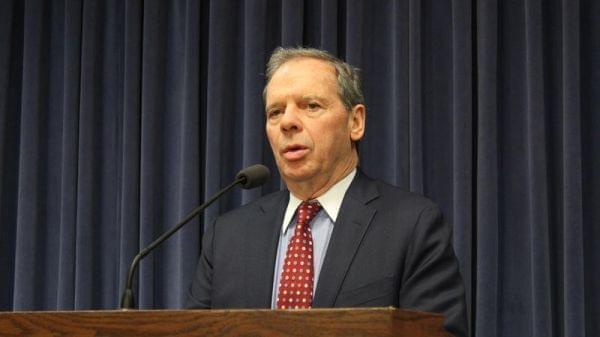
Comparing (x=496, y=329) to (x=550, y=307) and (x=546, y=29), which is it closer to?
(x=550, y=307)

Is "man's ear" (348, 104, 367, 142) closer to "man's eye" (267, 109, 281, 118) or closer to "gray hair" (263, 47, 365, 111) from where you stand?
"gray hair" (263, 47, 365, 111)

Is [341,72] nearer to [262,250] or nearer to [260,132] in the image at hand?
[262,250]

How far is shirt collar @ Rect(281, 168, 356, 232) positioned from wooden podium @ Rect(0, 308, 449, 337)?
0.96m

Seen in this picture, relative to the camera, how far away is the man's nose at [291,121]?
2621 mm

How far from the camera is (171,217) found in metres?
3.58

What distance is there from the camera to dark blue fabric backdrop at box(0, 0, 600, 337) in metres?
3.17

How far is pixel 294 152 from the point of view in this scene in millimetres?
2643

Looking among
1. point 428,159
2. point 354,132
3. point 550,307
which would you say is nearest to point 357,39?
point 428,159

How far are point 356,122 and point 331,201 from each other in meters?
0.30

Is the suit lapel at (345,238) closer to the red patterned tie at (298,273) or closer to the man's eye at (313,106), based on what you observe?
the red patterned tie at (298,273)

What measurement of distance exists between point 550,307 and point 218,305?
3.94 ft

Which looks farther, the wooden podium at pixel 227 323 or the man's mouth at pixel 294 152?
the man's mouth at pixel 294 152

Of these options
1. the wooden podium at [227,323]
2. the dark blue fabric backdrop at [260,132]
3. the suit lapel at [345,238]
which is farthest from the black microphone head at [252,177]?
the dark blue fabric backdrop at [260,132]

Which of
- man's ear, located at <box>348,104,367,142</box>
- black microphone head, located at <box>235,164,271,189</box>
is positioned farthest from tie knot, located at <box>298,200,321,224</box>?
black microphone head, located at <box>235,164,271,189</box>
